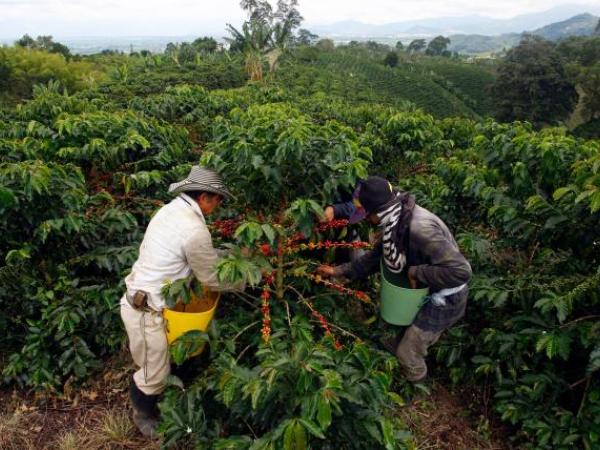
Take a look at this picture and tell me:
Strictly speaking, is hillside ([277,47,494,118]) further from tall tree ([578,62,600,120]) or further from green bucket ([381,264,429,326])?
green bucket ([381,264,429,326])

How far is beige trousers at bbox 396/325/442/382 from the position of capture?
10.8 ft

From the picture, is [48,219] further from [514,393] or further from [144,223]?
[514,393]

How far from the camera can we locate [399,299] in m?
3.26

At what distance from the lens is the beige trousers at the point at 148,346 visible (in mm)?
2939

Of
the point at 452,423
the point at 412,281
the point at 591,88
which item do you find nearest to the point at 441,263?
the point at 412,281

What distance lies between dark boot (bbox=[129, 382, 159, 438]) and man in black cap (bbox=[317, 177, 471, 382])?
1.47 m

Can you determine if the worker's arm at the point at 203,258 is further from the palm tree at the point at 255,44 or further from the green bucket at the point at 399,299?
the palm tree at the point at 255,44

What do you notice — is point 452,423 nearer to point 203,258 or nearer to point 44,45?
point 203,258

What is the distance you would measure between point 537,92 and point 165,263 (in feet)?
130

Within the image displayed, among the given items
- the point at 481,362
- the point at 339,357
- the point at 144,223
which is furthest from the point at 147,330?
the point at 481,362

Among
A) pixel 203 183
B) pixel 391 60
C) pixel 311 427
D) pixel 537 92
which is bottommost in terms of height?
pixel 537 92

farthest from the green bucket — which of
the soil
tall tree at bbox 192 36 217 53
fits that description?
tall tree at bbox 192 36 217 53

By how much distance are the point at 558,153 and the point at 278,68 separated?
1485 inches

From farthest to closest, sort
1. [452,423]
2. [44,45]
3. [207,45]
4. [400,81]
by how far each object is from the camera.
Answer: [44,45]
[207,45]
[400,81]
[452,423]
